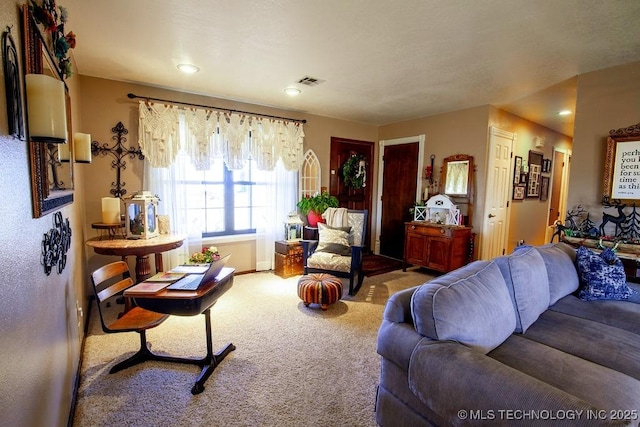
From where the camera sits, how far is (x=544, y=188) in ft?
18.2

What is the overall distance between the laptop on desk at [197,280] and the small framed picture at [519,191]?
4.72m

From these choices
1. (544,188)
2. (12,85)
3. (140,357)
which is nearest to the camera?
(12,85)

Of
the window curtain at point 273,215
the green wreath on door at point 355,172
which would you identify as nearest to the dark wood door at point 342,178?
the green wreath on door at point 355,172

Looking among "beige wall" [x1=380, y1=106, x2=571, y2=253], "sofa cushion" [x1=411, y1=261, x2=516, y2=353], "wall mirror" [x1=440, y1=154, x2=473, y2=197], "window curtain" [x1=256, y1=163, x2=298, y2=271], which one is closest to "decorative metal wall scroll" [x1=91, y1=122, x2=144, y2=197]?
"window curtain" [x1=256, y1=163, x2=298, y2=271]

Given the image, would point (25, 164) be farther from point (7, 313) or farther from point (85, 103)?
point (85, 103)

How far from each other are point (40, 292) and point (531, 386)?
6.23 ft

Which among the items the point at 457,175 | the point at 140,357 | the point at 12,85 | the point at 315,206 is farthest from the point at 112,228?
the point at 457,175

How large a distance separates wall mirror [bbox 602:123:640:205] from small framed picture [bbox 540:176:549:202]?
2903 mm

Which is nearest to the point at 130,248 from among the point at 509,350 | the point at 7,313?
the point at 7,313

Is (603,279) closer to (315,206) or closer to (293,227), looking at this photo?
(315,206)

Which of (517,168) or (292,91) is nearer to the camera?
(292,91)

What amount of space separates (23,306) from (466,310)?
67.8 inches

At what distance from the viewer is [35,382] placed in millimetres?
1052

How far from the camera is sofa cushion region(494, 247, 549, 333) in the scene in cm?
179
